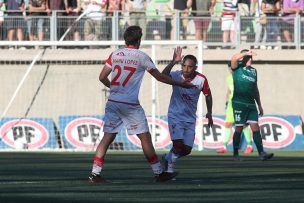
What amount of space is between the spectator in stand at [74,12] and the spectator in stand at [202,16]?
310 centimetres

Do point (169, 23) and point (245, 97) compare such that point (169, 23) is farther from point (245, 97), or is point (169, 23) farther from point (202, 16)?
point (245, 97)

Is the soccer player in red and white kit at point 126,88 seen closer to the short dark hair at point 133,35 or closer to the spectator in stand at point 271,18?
the short dark hair at point 133,35

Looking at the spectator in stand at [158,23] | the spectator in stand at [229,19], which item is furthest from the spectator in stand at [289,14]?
the spectator in stand at [158,23]

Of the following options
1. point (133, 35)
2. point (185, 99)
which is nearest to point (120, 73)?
point (133, 35)

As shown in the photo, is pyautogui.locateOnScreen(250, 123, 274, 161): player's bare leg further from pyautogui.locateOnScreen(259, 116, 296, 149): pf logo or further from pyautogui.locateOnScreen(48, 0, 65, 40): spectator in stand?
pyautogui.locateOnScreen(48, 0, 65, 40): spectator in stand

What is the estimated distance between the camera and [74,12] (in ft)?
103

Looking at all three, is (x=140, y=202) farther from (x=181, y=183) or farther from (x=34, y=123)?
(x=34, y=123)

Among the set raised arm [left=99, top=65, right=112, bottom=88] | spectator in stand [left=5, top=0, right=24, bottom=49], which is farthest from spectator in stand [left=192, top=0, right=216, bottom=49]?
raised arm [left=99, top=65, right=112, bottom=88]

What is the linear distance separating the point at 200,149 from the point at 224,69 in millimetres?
4069

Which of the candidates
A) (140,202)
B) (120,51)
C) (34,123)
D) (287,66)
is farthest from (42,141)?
(140,202)

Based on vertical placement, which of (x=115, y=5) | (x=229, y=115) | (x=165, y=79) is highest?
(x=165, y=79)

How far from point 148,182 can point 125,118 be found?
89cm

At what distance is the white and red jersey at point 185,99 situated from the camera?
16.9 m

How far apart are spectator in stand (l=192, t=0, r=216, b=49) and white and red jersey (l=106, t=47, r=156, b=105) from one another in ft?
50.9
